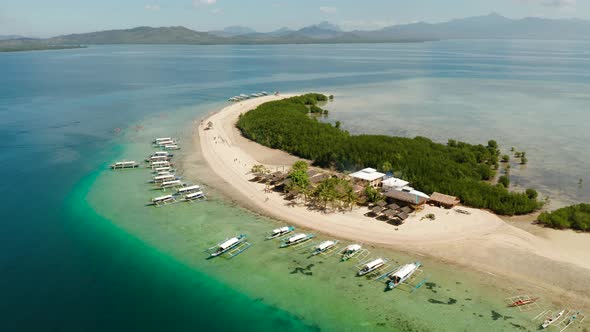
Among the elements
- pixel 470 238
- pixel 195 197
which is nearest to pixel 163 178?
pixel 195 197

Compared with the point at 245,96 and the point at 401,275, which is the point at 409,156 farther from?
the point at 245,96

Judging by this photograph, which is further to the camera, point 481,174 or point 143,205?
point 481,174

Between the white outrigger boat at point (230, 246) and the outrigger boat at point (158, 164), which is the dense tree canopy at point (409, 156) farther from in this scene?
the white outrigger boat at point (230, 246)

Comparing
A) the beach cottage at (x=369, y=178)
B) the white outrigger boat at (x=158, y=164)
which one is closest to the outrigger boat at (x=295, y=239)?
the beach cottage at (x=369, y=178)

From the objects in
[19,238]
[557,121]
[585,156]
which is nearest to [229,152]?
[19,238]

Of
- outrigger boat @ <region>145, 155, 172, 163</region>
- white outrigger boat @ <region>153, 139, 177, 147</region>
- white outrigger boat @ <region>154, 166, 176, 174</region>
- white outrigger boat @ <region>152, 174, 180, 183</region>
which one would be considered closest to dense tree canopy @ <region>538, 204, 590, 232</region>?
white outrigger boat @ <region>152, 174, 180, 183</region>

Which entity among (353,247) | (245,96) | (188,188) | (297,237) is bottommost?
(353,247)

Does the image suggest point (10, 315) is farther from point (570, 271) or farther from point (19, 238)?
point (570, 271)
